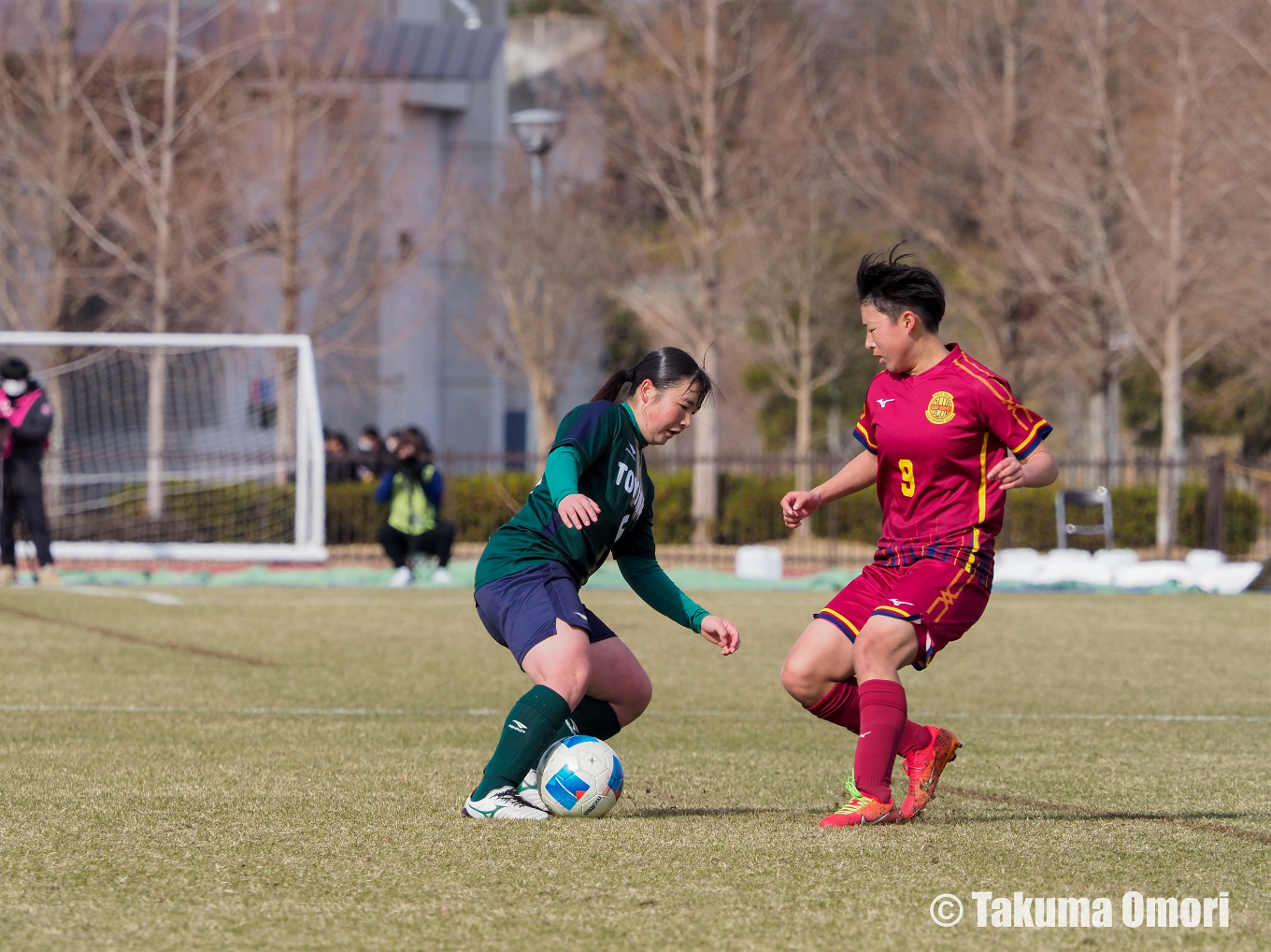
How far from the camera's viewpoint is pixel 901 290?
209 inches

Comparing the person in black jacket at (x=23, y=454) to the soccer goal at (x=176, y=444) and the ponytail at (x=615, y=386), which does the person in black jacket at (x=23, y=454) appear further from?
the ponytail at (x=615, y=386)

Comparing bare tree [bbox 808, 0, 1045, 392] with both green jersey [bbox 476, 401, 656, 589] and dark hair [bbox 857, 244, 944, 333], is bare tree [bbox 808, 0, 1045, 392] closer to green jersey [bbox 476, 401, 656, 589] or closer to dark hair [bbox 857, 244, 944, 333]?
dark hair [bbox 857, 244, 944, 333]

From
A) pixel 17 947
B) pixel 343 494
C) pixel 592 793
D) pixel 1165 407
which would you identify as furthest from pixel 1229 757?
pixel 1165 407

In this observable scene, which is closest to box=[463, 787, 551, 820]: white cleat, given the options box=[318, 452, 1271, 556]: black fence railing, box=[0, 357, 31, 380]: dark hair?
box=[0, 357, 31, 380]: dark hair

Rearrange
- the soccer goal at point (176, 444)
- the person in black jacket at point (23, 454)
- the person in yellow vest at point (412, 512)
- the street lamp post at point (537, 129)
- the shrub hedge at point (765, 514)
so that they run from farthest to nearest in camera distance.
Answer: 1. the shrub hedge at point (765, 514)
2. the soccer goal at point (176, 444)
3. the street lamp post at point (537, 129)
4. the person in yellow vest at point (412, 512)
5. the person in black jacket at point (23, 454)

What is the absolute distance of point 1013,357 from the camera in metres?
28.4

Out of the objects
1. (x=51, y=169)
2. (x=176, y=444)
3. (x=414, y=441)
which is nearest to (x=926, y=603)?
(x=414, y=441)

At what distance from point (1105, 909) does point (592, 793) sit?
5.70 feet

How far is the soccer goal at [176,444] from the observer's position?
22.8m

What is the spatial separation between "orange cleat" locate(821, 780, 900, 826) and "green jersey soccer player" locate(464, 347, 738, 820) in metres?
0.61

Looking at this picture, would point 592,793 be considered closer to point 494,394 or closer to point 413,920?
point 413,920

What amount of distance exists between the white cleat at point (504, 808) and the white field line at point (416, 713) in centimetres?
316

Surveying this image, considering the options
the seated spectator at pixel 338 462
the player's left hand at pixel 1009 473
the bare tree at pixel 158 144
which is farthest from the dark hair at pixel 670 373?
the bare tree at pixel 158 144

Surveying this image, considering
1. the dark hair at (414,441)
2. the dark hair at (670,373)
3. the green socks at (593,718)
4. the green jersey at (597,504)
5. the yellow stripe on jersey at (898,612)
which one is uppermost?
the dark hair at (670,373)
